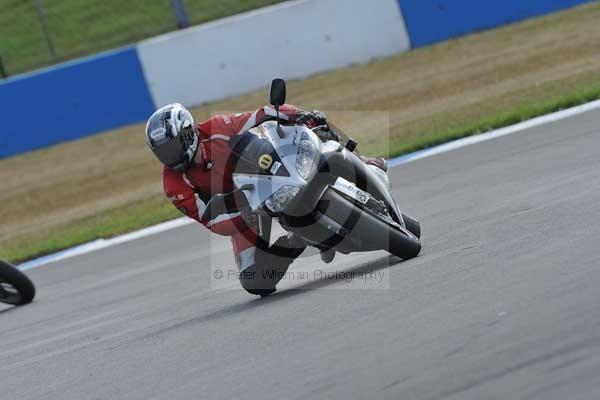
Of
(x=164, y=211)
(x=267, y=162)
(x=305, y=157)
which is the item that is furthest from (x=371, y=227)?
(x=164, y=211)

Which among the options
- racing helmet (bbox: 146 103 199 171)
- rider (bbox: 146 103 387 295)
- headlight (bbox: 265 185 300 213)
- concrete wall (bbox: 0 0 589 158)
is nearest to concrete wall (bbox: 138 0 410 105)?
concrete wall (bbox: 0 0 589 158)

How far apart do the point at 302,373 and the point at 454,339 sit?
71 centimetres

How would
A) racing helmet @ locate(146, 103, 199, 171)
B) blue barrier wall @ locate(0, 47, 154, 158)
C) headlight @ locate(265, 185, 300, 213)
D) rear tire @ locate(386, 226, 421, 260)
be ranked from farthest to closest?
blue barrier wall @ locate(0, 47, 154, 158), racing helmet @ locate(146, 103, 199, 171), rear tire @ locate(386, 226, 421, 260), headlight @ locate(265, 185, 300, 213)

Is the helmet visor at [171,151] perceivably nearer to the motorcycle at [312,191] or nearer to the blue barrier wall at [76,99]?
the motorcycle at [312,191]

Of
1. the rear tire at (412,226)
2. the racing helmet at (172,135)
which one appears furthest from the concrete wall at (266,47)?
the racing helmet at (172,135)

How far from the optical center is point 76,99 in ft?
69.3

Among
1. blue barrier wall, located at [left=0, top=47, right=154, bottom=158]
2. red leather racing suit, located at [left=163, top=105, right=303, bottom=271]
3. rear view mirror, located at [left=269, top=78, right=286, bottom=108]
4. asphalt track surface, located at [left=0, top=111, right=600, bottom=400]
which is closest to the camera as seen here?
asphalt track surface, located at [left=0, top=111, right=600, bottom=400]

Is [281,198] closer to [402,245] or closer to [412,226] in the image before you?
[402,245]

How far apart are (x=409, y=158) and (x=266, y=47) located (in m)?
7.66

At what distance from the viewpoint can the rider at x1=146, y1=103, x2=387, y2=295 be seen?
7672 millimetres

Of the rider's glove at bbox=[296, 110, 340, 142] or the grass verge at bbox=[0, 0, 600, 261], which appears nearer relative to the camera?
the rider's glove at bbox=[296, 110, 340, 142]

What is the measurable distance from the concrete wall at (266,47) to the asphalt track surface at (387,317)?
9534 mm

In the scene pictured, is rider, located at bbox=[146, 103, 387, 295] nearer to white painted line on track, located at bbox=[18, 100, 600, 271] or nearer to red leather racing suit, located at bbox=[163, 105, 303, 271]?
red leather racing suit, located at bbox=[163, 105, 303, 271]

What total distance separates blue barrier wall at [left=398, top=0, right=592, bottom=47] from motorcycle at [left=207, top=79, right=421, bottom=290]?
43.0 feet
